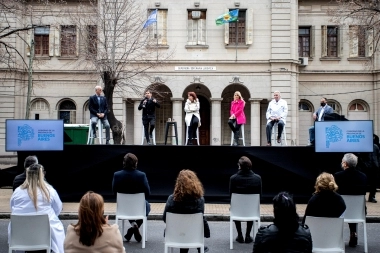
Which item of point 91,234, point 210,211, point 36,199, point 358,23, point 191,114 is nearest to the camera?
point 91,234

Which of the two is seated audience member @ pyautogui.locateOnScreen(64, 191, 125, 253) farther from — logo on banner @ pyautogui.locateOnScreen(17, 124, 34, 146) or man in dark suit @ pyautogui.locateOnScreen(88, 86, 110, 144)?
man in dark suit @ pyautogui.locateOnScreen(88, 86, 110, 144)

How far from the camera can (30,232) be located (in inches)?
299

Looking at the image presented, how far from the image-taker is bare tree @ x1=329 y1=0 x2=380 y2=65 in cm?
2384

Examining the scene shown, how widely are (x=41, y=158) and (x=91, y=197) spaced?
36.8ft

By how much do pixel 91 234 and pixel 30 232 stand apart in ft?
8.83

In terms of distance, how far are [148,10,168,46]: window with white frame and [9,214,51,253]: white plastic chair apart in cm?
2820

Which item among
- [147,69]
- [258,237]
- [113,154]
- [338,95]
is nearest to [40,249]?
[258,237]

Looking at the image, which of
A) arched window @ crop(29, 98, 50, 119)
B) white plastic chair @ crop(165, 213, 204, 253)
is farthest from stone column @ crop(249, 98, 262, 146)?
white plastic chair @ crop(165, 213, 204, 253)

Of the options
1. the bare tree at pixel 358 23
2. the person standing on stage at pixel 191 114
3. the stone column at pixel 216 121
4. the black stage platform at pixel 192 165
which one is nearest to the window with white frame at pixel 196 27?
the stone column at pixel 216 121

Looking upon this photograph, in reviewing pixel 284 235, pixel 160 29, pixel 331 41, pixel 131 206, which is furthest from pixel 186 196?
pixel 331 41

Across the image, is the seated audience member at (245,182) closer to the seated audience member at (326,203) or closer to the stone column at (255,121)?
the seated audience member at (326,203)

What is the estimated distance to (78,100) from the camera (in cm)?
3809

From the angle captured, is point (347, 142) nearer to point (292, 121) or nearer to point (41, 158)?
point (41, 158)

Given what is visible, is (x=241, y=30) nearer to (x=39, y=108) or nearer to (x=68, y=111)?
(x=68, y=111)
